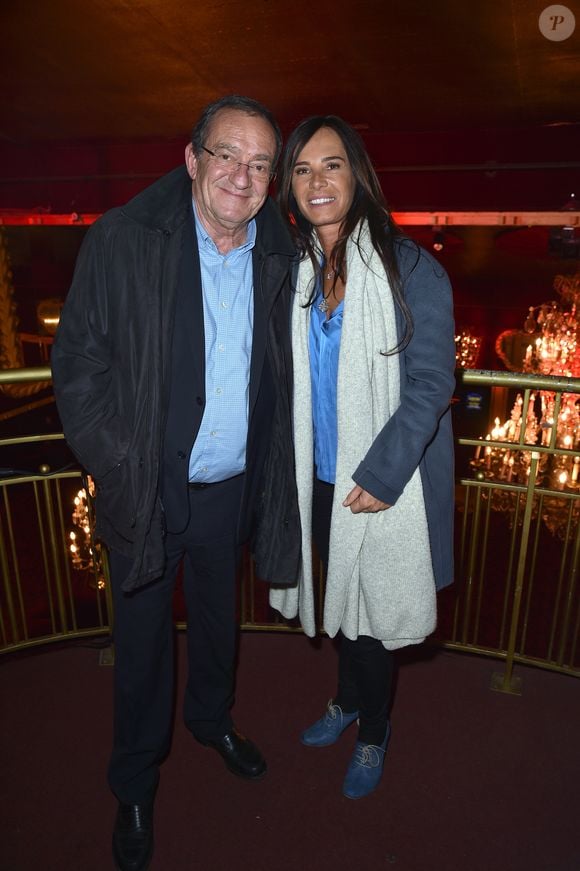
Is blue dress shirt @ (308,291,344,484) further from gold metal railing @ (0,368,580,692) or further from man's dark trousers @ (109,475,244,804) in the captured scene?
gold metal railing @ (0,368,580,692)

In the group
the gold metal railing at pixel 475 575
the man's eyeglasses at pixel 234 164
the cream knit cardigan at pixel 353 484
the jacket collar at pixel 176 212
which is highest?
the man's eyeglasses at pixel 234 164

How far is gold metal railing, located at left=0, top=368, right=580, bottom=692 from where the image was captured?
2.74 meters

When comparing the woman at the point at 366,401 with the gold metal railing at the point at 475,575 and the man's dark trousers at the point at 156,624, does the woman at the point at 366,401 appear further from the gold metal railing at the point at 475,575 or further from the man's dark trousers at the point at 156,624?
the gold metal railing at the point at 475,575

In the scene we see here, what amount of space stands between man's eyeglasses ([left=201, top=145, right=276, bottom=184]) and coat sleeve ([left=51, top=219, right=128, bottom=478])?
0.38 metres

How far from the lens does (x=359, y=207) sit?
73.9 inches

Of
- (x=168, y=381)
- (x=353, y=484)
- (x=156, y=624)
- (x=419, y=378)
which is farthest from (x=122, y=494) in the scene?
(x=419, y=378)

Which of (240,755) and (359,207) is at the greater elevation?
(359,207)

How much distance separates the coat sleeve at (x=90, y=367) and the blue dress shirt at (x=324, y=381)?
0.62 m

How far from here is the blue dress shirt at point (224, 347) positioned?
1.84 metres

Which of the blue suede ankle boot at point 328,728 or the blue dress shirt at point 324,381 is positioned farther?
the blue suede ankle boot at point 328,728

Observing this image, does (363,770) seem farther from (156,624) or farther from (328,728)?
(156,624)

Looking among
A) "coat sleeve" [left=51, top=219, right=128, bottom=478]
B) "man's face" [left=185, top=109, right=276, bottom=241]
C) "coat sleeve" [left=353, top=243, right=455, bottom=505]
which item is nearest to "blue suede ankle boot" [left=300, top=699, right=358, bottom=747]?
"coat sleeve" [left=353, top=243, right=455, bottom=505]

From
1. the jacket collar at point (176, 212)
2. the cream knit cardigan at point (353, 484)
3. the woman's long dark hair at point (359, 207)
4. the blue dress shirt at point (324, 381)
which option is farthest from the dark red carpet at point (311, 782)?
the jacket collar at point (176, 212)

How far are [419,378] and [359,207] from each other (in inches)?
22.3
